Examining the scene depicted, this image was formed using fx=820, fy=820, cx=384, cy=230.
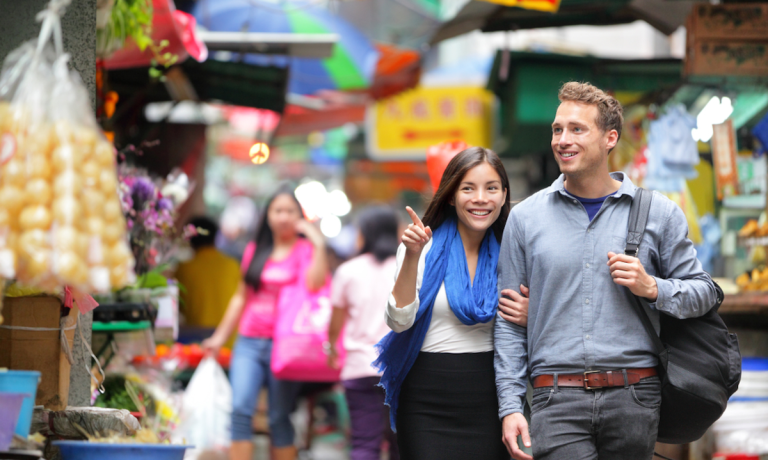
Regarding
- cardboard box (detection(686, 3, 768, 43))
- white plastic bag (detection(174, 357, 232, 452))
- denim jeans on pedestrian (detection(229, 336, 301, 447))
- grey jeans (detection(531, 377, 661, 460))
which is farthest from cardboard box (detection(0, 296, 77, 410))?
cardboard box (detection(686, 3, 768, 43))

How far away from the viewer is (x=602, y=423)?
3211mm

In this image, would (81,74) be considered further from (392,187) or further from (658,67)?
(392,187)

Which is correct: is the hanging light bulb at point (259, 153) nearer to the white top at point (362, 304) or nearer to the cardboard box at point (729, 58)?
the white top at point (362, 304)

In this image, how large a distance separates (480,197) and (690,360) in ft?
3.62

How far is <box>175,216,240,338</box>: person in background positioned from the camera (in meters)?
8.67

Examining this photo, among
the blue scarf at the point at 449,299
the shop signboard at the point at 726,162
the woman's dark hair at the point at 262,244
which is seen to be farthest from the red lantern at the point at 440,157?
the shop signboard at the point at 726,162

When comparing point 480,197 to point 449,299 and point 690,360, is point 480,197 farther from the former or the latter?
point 690,360

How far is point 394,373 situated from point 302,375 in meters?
2.62

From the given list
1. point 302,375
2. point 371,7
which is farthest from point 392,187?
point 302,375

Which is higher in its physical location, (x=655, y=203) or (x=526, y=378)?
(x=655, y=203)

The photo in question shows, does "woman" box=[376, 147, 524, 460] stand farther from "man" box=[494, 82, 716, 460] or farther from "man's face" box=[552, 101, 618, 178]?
"man's face" box=[552, 101, 618, 178]

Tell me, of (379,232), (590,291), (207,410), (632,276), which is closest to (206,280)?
(207,410)

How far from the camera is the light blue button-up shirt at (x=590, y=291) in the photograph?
3.24 metres

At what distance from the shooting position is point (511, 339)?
353 centimetres
